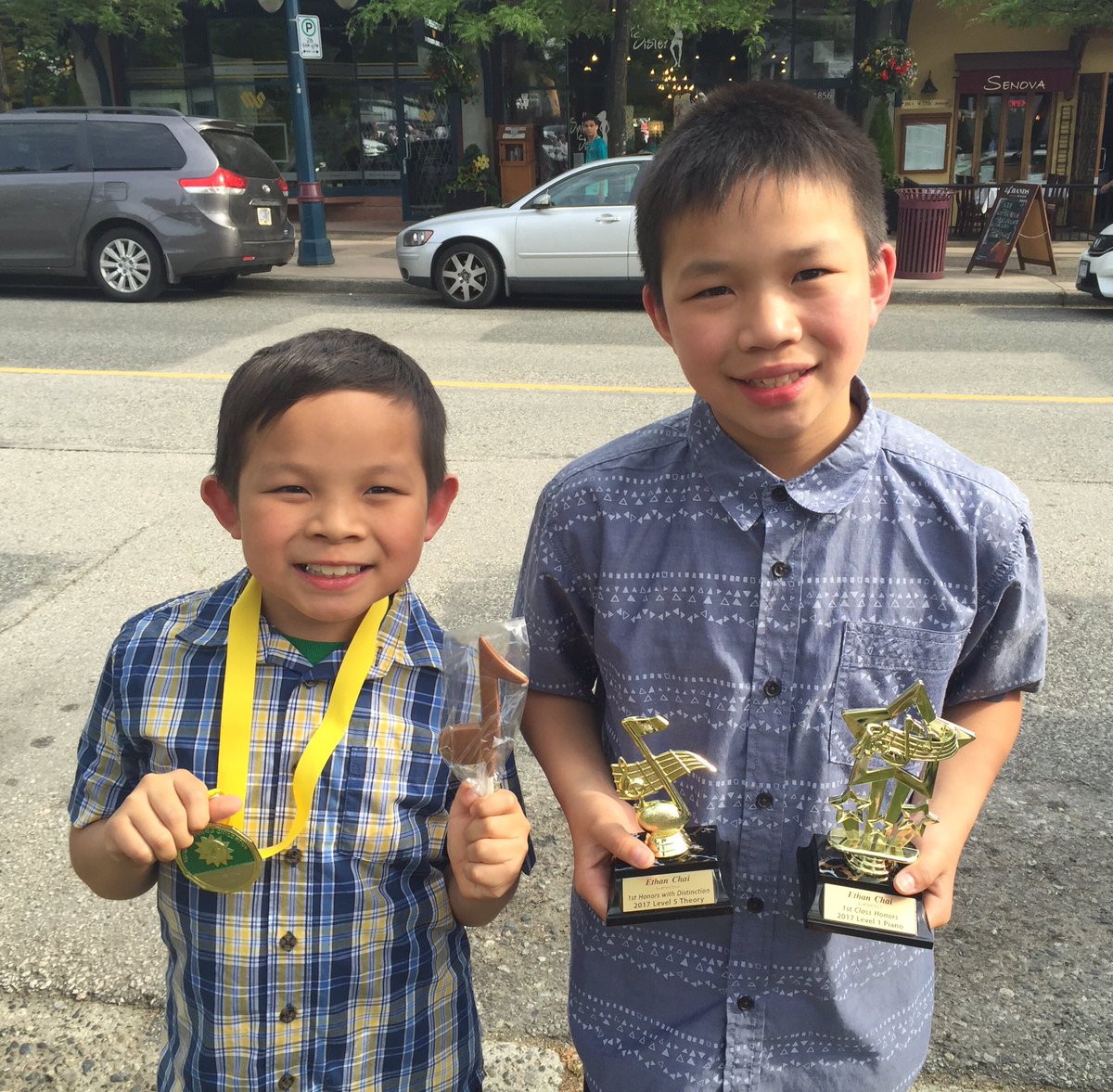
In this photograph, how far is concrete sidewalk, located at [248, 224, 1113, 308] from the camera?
12.2m

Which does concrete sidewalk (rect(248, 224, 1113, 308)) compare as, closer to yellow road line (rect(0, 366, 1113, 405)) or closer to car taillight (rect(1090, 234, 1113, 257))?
car taillight (rect(1090, 234, 1113, 257))

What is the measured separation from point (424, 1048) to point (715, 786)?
553 millimetres

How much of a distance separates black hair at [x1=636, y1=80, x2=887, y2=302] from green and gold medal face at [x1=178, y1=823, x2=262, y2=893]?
89 cm

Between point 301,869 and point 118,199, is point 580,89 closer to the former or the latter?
point 118,199

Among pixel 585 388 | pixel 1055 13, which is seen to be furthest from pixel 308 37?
pixel 1055 13

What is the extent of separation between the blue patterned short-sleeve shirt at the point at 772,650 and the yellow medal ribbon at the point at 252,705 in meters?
0.27

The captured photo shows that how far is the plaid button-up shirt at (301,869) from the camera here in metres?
1.49

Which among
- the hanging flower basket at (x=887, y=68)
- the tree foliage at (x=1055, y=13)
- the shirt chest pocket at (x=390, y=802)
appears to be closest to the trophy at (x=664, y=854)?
the shirt chest pocket at (x=390, y=802)

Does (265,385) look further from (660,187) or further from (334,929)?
(334,929)

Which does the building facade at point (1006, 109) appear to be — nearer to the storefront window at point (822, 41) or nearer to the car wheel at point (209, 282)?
the storefront window at point (822, 41)

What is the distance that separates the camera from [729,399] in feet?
4.59

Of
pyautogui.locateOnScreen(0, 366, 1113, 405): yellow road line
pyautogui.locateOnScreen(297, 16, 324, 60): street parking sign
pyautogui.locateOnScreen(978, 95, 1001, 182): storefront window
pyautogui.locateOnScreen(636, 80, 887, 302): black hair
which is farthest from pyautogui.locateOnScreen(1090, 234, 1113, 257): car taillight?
pyautogui.locateOnScreen(636, 80, 887, 302): black hair

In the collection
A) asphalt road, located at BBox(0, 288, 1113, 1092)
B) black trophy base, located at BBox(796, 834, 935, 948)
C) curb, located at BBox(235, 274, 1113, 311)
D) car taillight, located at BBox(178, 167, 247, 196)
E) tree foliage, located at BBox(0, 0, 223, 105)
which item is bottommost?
asphalt road, located at BBox(0, 288, 1113, 1092)

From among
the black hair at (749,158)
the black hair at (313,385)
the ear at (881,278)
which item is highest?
the black hair at (749,158)
